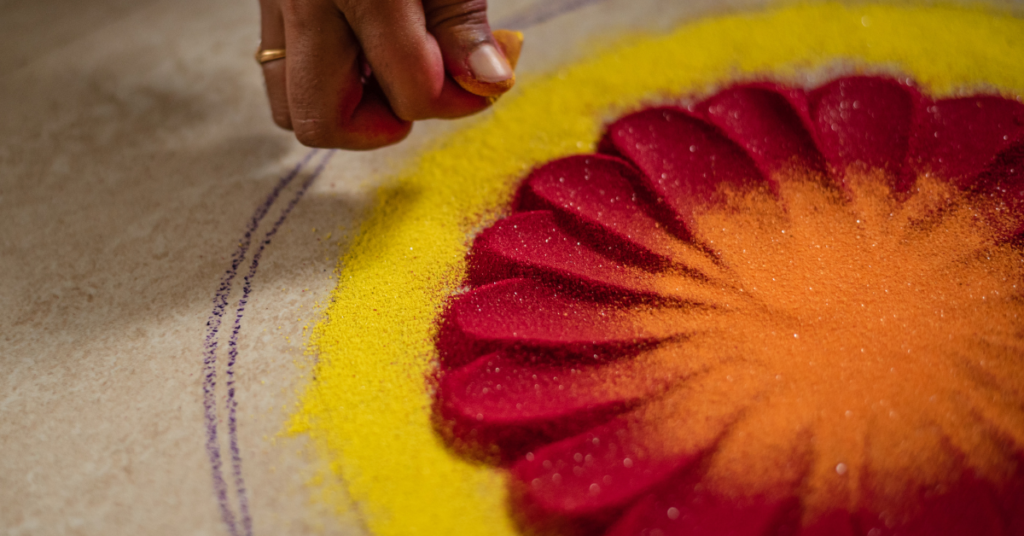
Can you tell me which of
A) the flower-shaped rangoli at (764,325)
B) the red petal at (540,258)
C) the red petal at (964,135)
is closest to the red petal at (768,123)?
the flower-shaped rangoli at (764,325)

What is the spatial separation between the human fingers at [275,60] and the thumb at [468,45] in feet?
0.63

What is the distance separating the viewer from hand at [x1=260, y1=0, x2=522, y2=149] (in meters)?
0.68

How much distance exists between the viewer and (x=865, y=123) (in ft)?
2.50

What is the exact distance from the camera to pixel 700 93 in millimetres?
875

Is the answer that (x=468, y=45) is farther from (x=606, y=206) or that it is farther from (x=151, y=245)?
(x=151, y=245)

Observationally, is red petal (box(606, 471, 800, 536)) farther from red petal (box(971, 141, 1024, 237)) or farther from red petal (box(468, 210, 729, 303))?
red petal (box(971, 141, 1024, 237))

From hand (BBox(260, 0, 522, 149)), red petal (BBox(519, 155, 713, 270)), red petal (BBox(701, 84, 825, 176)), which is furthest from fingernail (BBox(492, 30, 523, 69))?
red petal (BBox(701, 84, 825, 176))

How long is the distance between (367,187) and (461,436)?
0.38 m

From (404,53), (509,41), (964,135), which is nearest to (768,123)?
(964,135)

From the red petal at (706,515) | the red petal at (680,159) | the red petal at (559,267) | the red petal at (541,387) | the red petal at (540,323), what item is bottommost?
the red petal at (706,515)

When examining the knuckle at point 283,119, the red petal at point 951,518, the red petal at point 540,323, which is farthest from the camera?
the knuckle at point 283,119

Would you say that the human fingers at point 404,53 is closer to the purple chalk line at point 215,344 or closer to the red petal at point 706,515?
the purple chalk line at point 215,344

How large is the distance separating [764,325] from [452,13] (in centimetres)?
46

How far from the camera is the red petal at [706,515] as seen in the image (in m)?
0.48
